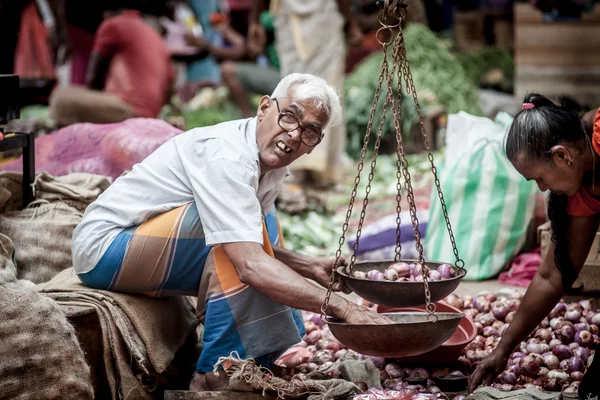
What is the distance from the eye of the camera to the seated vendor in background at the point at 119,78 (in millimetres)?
6086

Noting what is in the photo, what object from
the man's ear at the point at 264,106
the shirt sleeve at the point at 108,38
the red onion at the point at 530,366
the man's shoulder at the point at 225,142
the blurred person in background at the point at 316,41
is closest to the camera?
the man's shoulder at the point at 225,142

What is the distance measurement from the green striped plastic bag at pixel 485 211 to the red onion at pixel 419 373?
57.7 inches

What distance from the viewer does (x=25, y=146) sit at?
346 centimetres

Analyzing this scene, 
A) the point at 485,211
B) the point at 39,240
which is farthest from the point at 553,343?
the point at 39,240

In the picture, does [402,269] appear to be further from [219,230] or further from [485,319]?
[485,319]

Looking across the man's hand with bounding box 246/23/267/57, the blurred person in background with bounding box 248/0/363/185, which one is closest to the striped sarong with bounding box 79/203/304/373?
the blurred person in background with bounding box 248/0/363/185

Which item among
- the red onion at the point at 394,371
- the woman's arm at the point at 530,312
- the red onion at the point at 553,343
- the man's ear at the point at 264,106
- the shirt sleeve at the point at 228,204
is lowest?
the red onion at the point at 394,371

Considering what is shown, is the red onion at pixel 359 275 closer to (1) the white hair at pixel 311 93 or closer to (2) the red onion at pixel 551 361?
(1) the white hair at pixel 311 93

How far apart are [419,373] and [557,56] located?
551cm

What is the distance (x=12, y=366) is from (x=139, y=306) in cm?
54

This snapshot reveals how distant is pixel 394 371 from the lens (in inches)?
119

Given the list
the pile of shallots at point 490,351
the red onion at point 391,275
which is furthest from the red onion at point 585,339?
the red onion at point 391,275

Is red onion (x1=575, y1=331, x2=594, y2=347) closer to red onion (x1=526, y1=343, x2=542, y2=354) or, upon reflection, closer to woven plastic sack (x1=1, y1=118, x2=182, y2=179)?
red onion (x1=526, y1=343, x2=542, y2=354)

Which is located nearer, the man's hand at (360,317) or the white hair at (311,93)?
the man's hand at (360,317)
